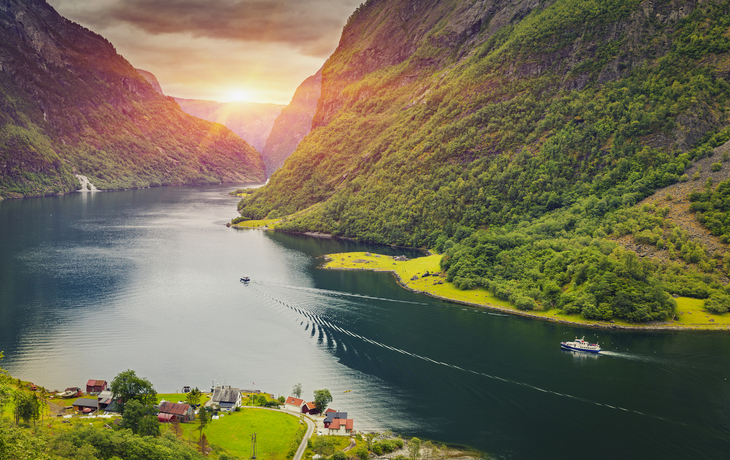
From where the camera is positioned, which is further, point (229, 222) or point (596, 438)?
point (229, 222)

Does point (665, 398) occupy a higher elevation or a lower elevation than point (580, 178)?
lower

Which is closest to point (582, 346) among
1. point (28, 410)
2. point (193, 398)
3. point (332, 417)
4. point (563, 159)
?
point (332, 417)

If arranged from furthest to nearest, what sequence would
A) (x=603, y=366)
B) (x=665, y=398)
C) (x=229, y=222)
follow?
(x=229, y=222), (x=603, y=366), (x=665, y=398)

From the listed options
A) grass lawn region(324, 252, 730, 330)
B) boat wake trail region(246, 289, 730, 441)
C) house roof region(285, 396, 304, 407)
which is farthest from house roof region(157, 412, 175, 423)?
grass lawn region(324, 252, 730, 330)

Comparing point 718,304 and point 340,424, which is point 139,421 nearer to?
point 340,424

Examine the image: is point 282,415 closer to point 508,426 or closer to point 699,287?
point 508,426

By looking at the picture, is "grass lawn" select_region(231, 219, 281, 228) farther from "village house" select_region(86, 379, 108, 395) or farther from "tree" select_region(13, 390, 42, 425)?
"tree" select_region(13, 390, 42, 425)

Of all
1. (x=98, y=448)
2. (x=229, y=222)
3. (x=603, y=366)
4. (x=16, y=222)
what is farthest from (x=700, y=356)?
(x=16, y=222)
